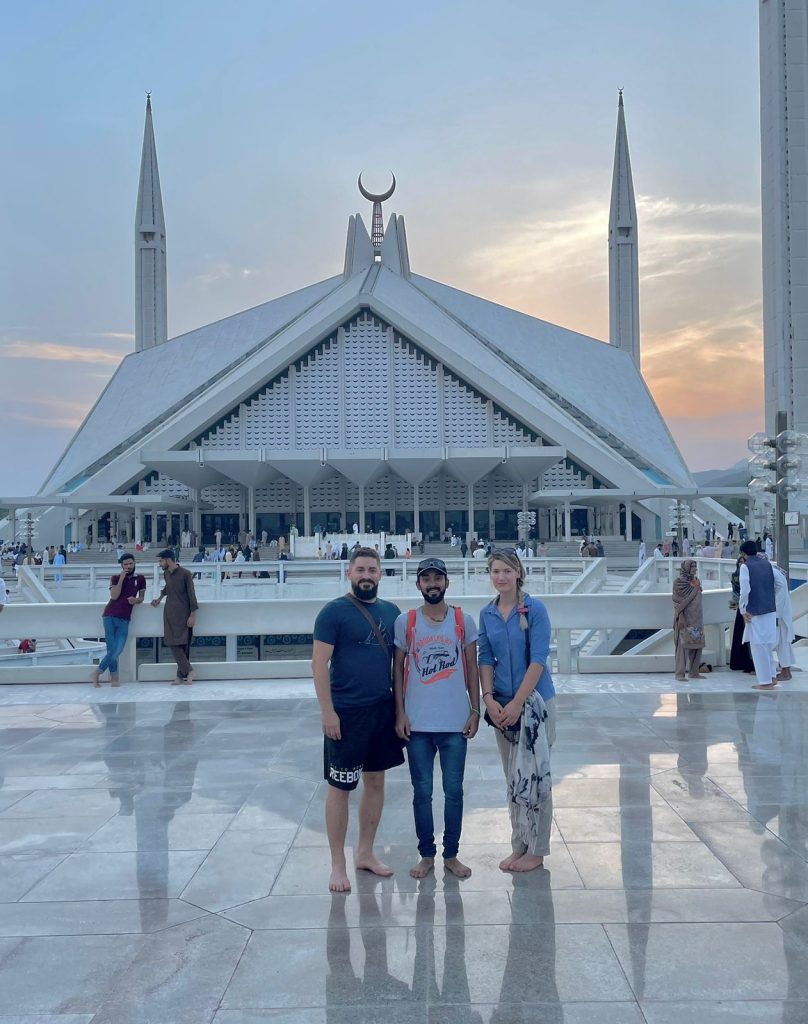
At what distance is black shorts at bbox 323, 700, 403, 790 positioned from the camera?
2.92m

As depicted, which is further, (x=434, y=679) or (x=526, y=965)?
(x=434, y=679)

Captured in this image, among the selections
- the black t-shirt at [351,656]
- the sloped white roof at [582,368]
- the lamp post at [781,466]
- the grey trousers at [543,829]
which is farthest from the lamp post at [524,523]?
the black t-shirt at [351,656]

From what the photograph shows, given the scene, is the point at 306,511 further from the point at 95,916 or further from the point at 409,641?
the point at 95,916

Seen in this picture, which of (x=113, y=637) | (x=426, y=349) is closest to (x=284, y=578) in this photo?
(x=113, y=637)

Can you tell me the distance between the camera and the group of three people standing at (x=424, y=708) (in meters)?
2.94

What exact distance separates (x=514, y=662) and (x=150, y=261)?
164 feet

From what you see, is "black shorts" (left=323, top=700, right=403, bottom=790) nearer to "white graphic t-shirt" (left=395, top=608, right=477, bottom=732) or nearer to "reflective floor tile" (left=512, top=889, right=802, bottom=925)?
"white graphic t-shirt" (left=395, top=608, right=477, bottom=732)

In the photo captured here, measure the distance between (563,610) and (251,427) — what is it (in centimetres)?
2549

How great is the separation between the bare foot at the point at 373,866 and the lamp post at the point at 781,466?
19.8ft

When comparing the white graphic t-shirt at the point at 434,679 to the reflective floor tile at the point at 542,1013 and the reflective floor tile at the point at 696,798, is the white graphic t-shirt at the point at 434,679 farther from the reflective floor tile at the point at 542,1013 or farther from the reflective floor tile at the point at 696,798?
the reflective floor tile at the point at 696,798

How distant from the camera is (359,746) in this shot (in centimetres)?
294

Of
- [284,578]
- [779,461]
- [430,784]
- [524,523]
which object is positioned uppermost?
[779,461]

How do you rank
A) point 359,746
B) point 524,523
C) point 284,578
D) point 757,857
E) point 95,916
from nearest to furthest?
point 95,916, point 359,746, point 757,857, point 284,578, point 524,523

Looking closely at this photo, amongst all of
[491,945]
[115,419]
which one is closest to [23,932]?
[491,945]
